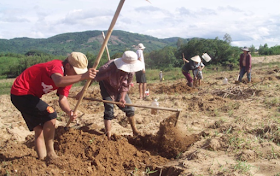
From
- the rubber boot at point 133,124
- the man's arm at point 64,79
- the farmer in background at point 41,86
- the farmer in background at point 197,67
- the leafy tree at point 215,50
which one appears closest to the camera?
the man's arm at point 64,79

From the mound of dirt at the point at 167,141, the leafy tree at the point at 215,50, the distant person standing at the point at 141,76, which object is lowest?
the mound of dirt at the point at 167,141

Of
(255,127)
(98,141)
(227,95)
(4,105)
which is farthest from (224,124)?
(4,105)

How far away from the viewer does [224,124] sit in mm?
4469

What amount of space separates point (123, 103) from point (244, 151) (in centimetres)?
183

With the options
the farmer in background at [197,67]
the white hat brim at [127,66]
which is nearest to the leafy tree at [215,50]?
the farmer in background at [197,67]

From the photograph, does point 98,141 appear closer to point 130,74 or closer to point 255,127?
point 130,74

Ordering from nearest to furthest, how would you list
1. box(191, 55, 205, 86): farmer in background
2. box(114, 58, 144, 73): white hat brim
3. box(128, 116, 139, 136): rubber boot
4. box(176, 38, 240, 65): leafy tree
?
box(114, 58, 144, 73): white hat brim < box(128, 116, 139, 136): rubber boot < box(191, 55, 205, 86): farmer in background < box(176, 38, 240, 65): leafy tree

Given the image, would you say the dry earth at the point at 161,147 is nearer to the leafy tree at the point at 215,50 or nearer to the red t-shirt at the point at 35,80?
the red t-shirt at the point at 35,80

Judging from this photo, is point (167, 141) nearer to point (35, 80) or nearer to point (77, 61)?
point (77, 61)

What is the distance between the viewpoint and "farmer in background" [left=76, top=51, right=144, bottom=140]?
12.1ft

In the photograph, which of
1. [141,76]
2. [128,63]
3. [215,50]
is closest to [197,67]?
[141,76]

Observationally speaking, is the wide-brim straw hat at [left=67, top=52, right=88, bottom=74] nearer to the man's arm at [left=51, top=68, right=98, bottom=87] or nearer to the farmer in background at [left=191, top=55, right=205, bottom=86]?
the man's arm at [left=51, top=68, right=98, bottom=87]

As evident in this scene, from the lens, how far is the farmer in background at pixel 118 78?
370 centimetres

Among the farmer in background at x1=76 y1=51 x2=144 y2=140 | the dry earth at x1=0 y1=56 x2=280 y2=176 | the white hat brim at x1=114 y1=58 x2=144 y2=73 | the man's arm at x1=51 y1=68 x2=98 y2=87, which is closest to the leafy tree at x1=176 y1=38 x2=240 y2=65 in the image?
the dry earth at x1=0 y1=56 x2=280 y2=176
